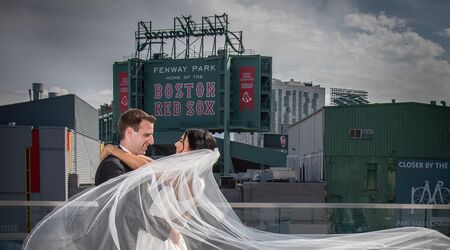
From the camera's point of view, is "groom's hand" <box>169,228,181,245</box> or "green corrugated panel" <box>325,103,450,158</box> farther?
"green corrugated panel" <box>325,103,450,158</box>

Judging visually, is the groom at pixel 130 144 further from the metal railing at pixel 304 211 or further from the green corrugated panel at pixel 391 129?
the green corrugated panel at pixel 391 129

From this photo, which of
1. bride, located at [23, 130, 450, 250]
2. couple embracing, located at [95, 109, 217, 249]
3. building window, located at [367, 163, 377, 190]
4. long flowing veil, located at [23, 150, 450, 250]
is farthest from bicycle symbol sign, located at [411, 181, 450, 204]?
couple embracing, located at [95, 109, 217, 249]

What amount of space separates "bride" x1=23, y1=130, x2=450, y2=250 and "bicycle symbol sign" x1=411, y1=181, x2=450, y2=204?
2363 centimetres

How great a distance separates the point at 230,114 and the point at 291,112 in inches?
2889

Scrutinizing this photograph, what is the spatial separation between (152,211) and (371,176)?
943 inches

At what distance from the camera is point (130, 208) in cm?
244

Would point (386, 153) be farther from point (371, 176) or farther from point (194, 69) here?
point (194, 69)

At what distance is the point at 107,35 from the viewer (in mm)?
15633

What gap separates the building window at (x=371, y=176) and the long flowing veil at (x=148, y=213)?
2270cm

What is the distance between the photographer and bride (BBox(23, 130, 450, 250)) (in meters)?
2.43

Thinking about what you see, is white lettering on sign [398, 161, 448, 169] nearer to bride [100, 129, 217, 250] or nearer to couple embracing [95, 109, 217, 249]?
bride [100, 129, 217, 250]

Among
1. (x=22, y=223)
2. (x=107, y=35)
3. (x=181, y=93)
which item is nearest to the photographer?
(x=22, y=223)

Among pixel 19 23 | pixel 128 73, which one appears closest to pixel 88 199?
pixel 19 23

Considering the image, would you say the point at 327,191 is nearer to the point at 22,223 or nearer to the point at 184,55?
the point at 184,55
